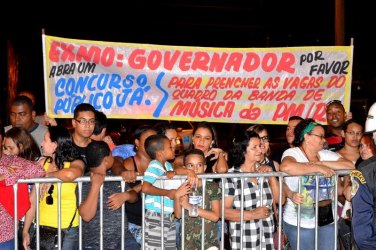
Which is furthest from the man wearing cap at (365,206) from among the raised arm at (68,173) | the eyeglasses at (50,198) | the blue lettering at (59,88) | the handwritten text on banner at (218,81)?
the blue lettering at (59,88)

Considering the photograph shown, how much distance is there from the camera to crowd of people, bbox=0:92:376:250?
6.79m

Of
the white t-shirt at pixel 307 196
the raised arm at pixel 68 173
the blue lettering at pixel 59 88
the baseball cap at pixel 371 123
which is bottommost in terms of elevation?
the white t-shirt at pixel 307 196

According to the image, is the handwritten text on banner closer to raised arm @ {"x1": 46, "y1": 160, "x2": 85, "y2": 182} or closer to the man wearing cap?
raised arm @ {"x1": 46, "y1": 160, "x2": 85, "y2": 182}

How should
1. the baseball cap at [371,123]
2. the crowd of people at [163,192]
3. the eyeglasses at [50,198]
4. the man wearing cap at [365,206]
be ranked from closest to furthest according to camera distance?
the man wearing cap at [365,206], the baseball cap at [371,123], the crowd of people at [163,192], the eyeglasses at [50,198]

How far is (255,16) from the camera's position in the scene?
187 ft

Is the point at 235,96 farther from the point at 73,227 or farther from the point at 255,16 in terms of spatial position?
the point at 255,16

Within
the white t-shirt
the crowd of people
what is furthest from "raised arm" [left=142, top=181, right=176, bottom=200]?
the white t-shirt

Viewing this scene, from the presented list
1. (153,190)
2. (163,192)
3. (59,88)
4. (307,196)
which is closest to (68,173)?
(153,190)

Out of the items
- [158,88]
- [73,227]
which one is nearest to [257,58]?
[158,88]

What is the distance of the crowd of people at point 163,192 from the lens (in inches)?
267

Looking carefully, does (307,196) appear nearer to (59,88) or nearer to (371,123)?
(371,123)

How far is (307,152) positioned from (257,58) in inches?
113

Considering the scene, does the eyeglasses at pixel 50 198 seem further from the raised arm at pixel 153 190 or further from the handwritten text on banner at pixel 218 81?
the handwritten text on banner at pixel 218 81

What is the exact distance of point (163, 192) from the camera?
6.85 meters
